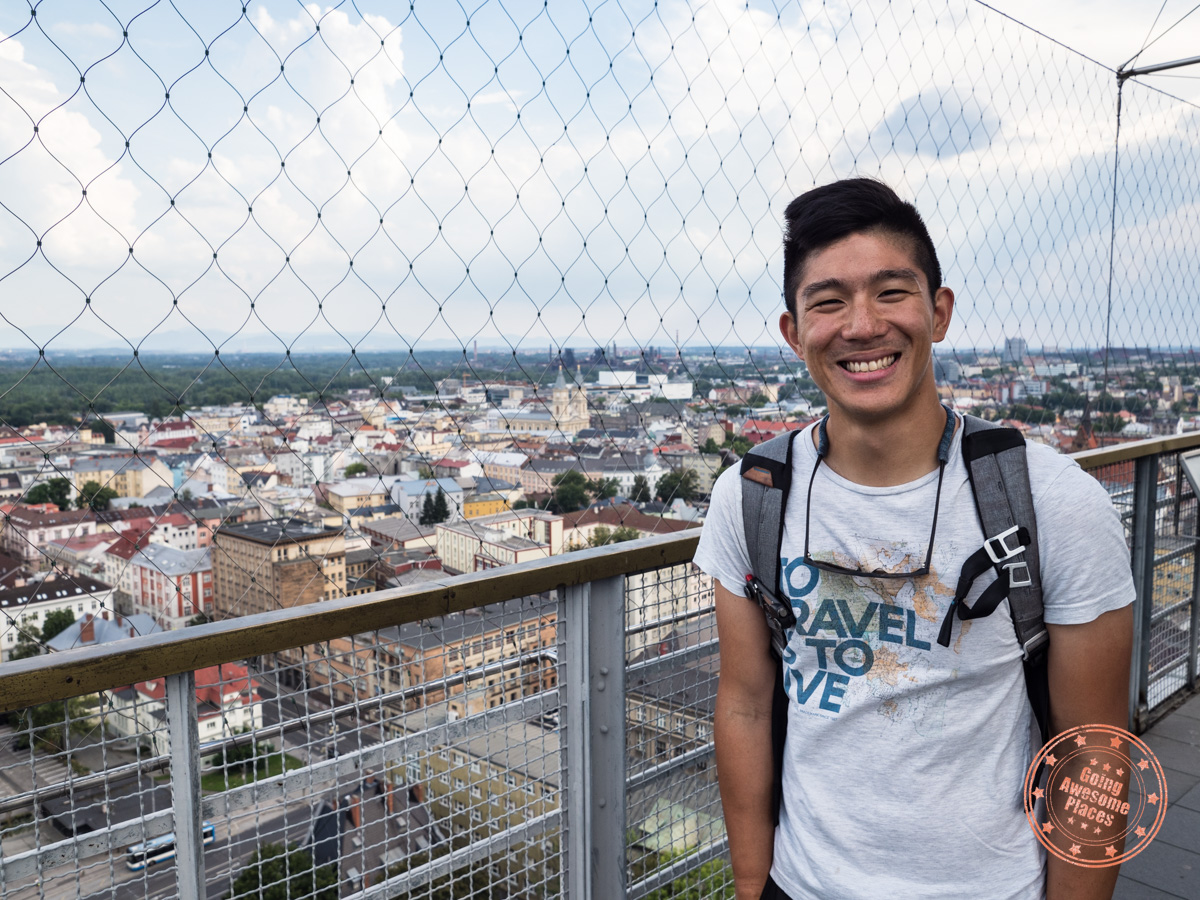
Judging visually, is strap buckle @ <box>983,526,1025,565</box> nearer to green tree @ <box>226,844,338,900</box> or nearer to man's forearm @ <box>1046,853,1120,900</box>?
man's forearm @ <box>1046,853,1120,900</box>

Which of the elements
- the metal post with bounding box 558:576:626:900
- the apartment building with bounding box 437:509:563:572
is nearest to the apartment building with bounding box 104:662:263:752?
the apartment building with bounding box 437:509:563:572

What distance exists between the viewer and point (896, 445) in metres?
1.05

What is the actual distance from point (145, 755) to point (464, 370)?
2.44ft

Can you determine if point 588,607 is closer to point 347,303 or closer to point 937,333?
point 347,303

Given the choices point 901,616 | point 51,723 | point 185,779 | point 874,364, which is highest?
point 874,364

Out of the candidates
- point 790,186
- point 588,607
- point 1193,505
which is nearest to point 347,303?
point 588,607

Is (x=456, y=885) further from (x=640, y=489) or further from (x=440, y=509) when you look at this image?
(x=640, y=489)

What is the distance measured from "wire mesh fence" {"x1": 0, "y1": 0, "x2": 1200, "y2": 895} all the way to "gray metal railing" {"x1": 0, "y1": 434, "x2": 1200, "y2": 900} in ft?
0.04

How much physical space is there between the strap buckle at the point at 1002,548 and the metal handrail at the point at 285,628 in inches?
29.7

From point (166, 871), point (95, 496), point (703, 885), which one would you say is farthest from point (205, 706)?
point (703, 885)

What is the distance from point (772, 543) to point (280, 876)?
827 mm

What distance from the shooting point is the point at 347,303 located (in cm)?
144

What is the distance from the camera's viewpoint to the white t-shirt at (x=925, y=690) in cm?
98

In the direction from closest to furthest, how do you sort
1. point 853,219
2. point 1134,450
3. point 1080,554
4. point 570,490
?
1. point 1080,554
2. point 853,219
3. point 570,490
4. point 1134,450
